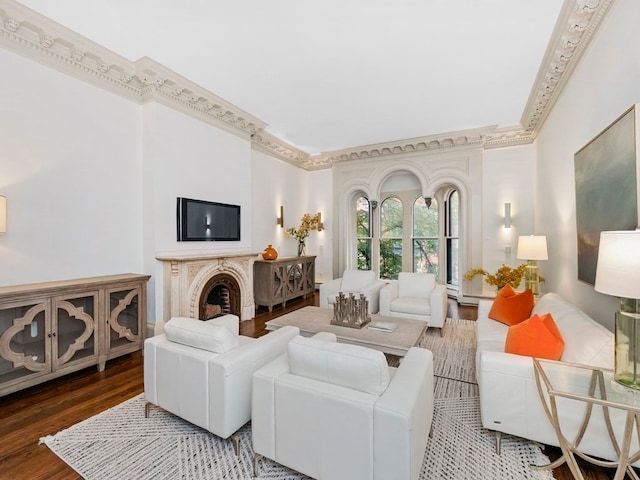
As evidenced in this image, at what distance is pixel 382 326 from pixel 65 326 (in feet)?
9.87

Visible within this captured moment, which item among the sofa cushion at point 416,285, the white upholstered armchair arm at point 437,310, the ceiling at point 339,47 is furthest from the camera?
the sofa cushion at point 416,285

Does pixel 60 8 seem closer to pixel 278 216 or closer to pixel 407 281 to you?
pixel 278 216

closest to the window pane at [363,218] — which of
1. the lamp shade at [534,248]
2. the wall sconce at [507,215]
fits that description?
the wall sconce at [507,215]

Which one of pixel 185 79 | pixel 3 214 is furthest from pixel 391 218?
pixel 3 214

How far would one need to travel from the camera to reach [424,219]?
6.71m

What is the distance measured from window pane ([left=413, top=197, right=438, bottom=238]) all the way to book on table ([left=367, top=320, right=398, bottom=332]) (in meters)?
3.99

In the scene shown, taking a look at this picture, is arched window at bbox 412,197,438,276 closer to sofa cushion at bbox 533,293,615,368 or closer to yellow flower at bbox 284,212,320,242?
yellow flower at bbox 284,212,320,242

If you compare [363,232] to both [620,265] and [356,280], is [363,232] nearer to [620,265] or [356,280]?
[356,280]

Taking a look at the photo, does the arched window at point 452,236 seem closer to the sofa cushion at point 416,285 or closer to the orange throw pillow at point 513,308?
the sofa cushion at point 416,285

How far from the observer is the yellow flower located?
6453mm

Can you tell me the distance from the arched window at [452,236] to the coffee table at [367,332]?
12.1 ft

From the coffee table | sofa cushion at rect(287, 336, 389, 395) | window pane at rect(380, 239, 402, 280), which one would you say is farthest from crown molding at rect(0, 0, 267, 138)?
window pane at rect(380, 239, 402, 280)

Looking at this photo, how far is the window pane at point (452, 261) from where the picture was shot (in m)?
6.40

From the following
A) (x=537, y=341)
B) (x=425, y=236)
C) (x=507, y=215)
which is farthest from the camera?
(x=425, y=236)
